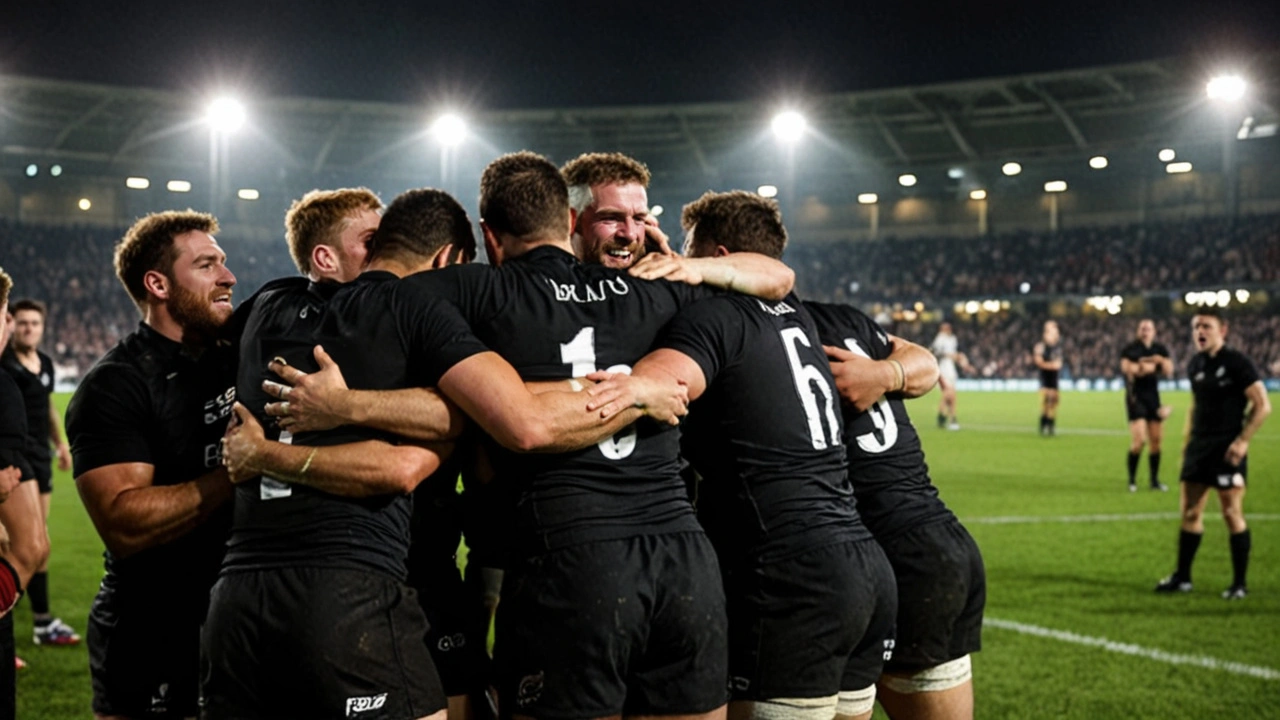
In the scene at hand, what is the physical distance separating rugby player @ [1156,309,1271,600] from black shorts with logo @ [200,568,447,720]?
8.44 meters

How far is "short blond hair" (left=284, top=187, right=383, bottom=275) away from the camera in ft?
13.9

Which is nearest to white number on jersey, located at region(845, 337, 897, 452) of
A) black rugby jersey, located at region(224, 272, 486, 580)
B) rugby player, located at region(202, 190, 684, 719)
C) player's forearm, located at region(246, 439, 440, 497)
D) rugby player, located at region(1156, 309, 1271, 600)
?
rugby player, located at region(202, 190, 684, 719)

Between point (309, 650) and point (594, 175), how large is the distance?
2035 mm

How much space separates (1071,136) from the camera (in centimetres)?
5416

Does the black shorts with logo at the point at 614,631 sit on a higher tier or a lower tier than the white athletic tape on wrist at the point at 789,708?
higher

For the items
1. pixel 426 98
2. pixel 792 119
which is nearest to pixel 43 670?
pixel 792 119

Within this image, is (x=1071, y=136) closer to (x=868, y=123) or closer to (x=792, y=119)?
(x=868, y=123)

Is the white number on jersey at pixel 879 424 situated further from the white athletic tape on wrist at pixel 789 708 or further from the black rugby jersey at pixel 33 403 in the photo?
the black rugby jersey at pixel 33 403

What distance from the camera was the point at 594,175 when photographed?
448cm

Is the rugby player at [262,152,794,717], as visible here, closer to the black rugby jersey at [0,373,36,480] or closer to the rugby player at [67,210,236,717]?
the rugby player at [67,210,236,717]

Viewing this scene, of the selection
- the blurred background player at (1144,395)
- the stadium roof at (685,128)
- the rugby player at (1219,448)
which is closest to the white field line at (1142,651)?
the rugby player at (1219,448)

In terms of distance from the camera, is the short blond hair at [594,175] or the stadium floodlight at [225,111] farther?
the stadium floodlight at [225,111]

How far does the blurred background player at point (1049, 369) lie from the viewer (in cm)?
2302

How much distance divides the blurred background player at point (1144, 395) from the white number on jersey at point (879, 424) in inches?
520
